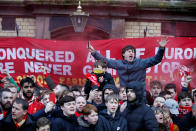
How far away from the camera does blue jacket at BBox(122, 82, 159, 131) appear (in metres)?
5.77

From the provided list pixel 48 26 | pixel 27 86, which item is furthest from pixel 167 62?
pixel 48 26

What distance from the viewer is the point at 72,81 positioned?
9.05 metres

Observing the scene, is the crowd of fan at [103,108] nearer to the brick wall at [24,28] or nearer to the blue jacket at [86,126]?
the blue jacket at [86,126]

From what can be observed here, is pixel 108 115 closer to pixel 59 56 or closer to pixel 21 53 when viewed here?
pixel 59 56

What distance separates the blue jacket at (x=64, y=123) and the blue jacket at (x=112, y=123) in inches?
14.1

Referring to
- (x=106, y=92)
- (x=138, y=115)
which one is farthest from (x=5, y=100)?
(x=138, y=115)

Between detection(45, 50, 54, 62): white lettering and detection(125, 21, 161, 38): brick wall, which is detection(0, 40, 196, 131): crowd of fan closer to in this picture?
detection(45, 50, 54, 62): white lettering

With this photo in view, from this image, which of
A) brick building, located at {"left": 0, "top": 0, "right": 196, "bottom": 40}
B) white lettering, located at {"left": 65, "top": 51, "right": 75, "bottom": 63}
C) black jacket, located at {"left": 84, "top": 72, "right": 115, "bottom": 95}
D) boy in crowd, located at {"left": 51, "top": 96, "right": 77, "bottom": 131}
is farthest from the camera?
brick building, located at {"left": 0, "top": 0, "right": 196, "bottom": 40}

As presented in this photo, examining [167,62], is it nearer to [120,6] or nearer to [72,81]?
[72,81]

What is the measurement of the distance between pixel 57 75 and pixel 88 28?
383 cm

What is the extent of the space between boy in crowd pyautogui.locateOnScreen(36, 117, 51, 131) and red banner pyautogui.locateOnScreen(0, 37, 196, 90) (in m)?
3.12

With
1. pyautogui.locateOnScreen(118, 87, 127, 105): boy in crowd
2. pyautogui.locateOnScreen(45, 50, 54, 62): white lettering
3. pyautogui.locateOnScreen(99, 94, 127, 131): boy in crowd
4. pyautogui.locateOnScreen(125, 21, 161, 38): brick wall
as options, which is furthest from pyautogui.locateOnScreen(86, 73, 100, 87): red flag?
pyautogui.locateOnScreen(125, 21, 161, 38): brick wall

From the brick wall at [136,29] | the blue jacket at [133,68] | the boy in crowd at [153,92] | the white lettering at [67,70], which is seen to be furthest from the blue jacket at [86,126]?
the brick wall at [136,29]

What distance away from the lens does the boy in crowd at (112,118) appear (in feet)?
18.8
